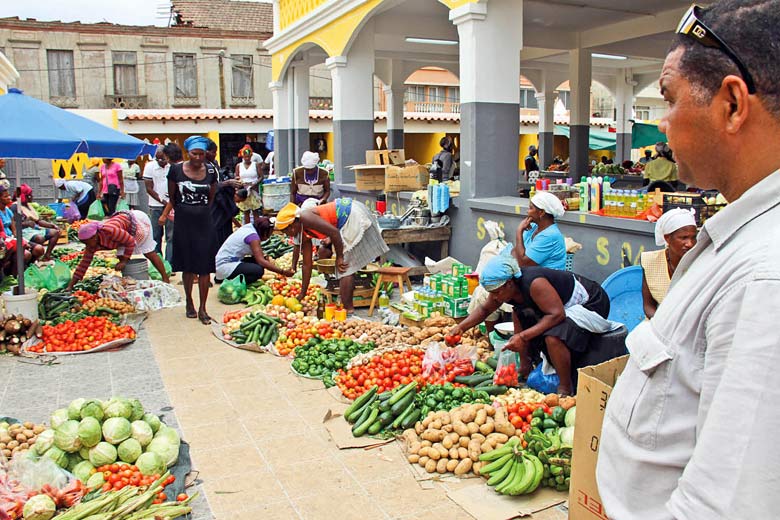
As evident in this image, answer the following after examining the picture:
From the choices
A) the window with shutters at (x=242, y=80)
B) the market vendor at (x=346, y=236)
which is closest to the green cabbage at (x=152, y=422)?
the market vendor at (x=346, y=236)

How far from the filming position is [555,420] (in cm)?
429

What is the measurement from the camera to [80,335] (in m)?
6.77

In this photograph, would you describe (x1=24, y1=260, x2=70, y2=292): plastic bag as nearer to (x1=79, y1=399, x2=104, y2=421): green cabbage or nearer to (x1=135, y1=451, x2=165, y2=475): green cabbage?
(x1=79, y1=399, x2=104, y2=421): green cabbage

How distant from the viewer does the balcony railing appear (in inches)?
1123

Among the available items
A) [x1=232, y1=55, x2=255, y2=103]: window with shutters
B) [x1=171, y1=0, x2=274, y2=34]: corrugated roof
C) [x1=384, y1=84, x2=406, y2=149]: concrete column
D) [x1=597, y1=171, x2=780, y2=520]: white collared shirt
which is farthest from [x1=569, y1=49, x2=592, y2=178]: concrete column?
[x1=171, y1=0, x2=274, y2=34]: corrugated roof

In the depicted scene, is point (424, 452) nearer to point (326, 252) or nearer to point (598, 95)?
point (326, 252)

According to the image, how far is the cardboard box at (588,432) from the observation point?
249 cm

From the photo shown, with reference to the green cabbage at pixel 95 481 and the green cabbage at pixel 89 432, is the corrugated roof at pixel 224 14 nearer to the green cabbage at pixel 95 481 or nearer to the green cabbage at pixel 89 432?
the green cabbage at pixel 89 432

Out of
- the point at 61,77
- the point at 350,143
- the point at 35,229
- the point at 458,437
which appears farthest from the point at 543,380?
the point at 61,77

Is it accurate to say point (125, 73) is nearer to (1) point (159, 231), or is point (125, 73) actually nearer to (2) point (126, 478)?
(1) point (159, 231)

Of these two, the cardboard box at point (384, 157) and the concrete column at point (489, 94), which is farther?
the cardboard box at point (384, 157)

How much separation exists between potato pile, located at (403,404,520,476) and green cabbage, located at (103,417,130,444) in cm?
168

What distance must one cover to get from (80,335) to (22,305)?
68cm

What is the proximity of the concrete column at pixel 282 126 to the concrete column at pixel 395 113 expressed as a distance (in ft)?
13.3
